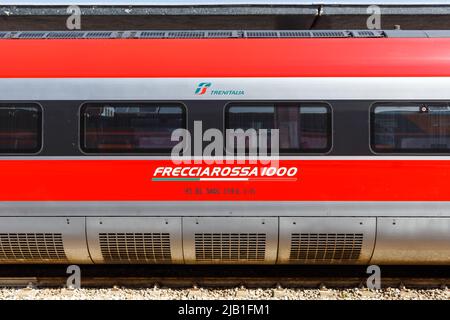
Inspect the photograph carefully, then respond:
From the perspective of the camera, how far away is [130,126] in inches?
173

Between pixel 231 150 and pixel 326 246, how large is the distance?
1667mm

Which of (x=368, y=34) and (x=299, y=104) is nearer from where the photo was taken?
(x=299, y=104)

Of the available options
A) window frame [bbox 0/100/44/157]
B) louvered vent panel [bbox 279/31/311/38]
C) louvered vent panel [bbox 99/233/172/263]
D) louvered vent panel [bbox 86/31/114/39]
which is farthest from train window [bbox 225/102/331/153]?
window frame [bbox 0/100/44/157]

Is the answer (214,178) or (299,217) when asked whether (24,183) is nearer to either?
(214,178)

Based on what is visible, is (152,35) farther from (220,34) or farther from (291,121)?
(291,121)

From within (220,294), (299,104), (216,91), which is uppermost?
(216,91)

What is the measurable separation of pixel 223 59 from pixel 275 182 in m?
1.64

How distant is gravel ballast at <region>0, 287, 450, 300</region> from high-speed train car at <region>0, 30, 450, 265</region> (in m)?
0.57

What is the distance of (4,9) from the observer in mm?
6598

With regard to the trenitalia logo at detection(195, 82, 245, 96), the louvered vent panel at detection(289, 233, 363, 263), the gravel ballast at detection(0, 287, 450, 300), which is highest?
the trenitalia logo at detection(195, 82, 245, 96)

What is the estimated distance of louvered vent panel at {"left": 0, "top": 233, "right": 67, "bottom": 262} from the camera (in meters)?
4.49

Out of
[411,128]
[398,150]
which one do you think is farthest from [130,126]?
[411,128]

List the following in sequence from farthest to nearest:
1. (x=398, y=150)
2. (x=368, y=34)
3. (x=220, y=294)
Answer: (x=368, y=34)
(x=220, y=294)
(x=398, y=150)

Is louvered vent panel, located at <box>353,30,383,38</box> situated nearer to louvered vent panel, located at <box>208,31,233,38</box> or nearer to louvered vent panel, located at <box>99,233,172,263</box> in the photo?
louvered vent panel, located at <box>208,31,233,38</box>
